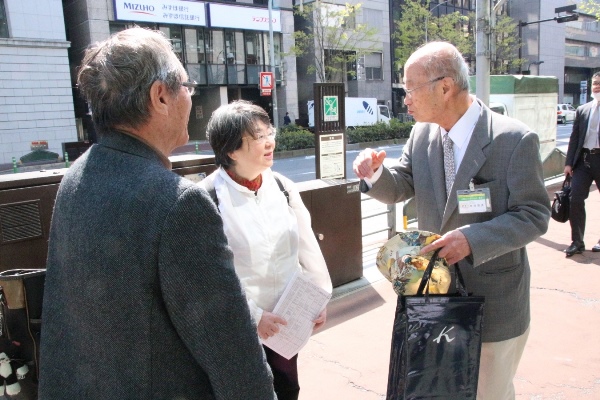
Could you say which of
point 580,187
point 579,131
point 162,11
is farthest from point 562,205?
point 162,11

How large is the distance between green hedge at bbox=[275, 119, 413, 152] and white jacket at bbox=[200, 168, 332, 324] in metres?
20.8

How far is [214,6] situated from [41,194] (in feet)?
100

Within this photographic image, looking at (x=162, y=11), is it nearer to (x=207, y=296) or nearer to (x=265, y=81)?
(x=265, y=81)

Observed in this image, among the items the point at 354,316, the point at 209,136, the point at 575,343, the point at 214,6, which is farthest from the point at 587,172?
the point at 214,6

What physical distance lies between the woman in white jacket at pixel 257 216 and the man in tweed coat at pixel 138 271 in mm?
1007

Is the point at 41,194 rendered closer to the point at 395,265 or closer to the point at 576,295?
the point at 395,265

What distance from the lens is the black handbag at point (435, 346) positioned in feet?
6.23

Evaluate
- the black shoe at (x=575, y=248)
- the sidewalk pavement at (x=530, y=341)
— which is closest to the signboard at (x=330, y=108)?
the sidewalk pavement at (x=530, y=341)

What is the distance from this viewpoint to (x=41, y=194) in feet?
9.43

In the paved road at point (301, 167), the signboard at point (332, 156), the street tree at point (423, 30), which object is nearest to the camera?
the signboard at point (332, 156)

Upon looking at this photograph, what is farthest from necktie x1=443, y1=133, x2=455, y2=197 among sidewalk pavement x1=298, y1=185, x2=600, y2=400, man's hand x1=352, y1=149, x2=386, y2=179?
sidewalk pavement x1=298, y1=185, x2=600, y2=400

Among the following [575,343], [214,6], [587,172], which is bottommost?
[575,343]

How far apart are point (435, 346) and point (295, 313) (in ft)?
2.46

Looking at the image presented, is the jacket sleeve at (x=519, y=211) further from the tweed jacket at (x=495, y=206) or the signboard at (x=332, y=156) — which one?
the signboard at (x=332, y=156)
